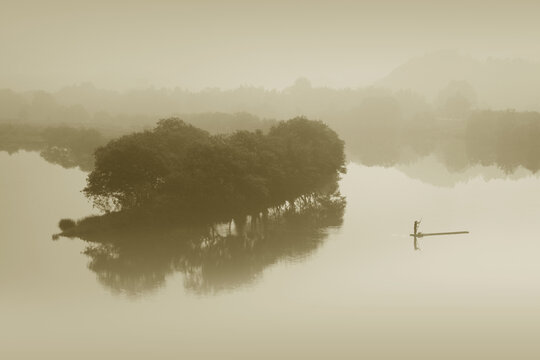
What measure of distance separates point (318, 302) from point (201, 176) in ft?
81.8

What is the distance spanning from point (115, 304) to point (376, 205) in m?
48.5

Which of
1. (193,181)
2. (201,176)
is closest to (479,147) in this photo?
(201,176)

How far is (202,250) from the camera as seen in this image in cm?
6619

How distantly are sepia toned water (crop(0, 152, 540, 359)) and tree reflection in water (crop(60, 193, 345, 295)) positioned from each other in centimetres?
93

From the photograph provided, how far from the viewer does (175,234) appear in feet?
233

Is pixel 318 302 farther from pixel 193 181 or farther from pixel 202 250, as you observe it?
pixel 193 181

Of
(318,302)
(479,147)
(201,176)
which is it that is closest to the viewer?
(318,302)

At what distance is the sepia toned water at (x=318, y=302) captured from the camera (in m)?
44.2

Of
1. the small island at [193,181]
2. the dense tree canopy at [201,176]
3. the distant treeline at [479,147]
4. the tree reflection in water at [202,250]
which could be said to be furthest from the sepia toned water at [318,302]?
the distant treeline at [479,147]

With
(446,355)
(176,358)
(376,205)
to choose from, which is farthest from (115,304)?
(376,205)

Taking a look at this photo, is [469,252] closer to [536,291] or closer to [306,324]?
[536,291]

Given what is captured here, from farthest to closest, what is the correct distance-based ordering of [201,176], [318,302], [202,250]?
[201,176], [202,250], [318,302]

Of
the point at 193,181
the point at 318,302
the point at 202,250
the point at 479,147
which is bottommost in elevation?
the point at 318,302

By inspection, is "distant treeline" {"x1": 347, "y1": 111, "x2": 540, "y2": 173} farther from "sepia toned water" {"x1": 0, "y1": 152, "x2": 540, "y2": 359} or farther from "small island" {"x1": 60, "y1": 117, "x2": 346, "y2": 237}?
"sepia toned water" {"x1": 0, "y1": 152, "x2": 540, "y2": 359}
